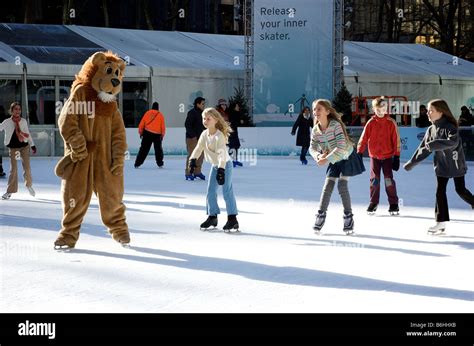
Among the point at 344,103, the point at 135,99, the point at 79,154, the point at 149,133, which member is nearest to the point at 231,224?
the point at 79,154

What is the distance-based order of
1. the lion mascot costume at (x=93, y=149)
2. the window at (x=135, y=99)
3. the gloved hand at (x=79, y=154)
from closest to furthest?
the gloved hand at (x=79, y=154) → the lion mascot costume at (x=93, y=149) → the window at (x=135, y=99)

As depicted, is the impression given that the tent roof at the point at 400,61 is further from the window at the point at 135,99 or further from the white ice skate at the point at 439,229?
the white ice skate at the point at 439,229

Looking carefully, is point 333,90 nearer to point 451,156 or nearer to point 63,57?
point 63,57

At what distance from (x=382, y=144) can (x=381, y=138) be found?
0.29 ft

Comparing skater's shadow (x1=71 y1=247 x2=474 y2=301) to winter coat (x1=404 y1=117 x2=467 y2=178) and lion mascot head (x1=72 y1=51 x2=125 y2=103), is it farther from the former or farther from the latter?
winter coat (x1=404 y1=117 x2=467 y2=178)

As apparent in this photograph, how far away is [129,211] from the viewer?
12078mm

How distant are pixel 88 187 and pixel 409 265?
277 cm

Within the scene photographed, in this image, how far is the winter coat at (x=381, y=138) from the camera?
11664 millimetres

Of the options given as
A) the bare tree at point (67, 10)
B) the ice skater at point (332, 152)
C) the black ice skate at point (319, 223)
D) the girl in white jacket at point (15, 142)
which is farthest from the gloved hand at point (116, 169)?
the bare tree at point (67, 10)

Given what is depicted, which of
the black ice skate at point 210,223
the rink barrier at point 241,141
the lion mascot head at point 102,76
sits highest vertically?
the lion mascot head at point 102,76

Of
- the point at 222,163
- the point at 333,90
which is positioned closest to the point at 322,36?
the point at 333,90

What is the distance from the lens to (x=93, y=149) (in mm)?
8227

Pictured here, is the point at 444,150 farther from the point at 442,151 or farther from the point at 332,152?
the point at 332,152
